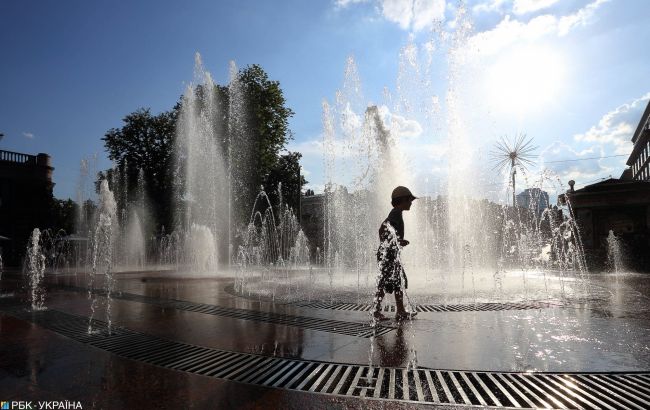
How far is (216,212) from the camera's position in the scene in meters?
25.9

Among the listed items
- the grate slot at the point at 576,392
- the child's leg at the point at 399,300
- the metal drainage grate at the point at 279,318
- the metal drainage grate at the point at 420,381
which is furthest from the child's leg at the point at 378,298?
the grate slot at the point at 576,392

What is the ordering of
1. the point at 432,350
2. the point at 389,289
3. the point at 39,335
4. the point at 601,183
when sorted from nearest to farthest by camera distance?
the point at 432,350 → the point at 39,335 → the point at 389,289 → the point at 601,183

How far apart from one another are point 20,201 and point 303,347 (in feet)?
108

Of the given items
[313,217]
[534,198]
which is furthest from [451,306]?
[313,217]

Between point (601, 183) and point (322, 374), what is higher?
point (601, 183)

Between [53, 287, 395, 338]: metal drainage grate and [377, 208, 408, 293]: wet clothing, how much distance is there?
696 mm

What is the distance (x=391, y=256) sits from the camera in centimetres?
582

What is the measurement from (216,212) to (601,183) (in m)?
22.3

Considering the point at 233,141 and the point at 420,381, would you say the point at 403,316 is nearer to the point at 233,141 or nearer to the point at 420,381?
the point at 420,381

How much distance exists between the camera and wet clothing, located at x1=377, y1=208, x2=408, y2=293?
18.6 ft

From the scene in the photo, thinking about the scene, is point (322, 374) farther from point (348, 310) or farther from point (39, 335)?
point (39, 335)

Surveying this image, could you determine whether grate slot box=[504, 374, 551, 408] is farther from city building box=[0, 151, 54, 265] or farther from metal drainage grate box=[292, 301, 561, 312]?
city building box=[0, 151, 54, 265]

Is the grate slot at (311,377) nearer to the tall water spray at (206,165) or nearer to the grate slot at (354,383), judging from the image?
the grate slot at (354,383)

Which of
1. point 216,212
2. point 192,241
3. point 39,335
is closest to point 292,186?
point 216,212
